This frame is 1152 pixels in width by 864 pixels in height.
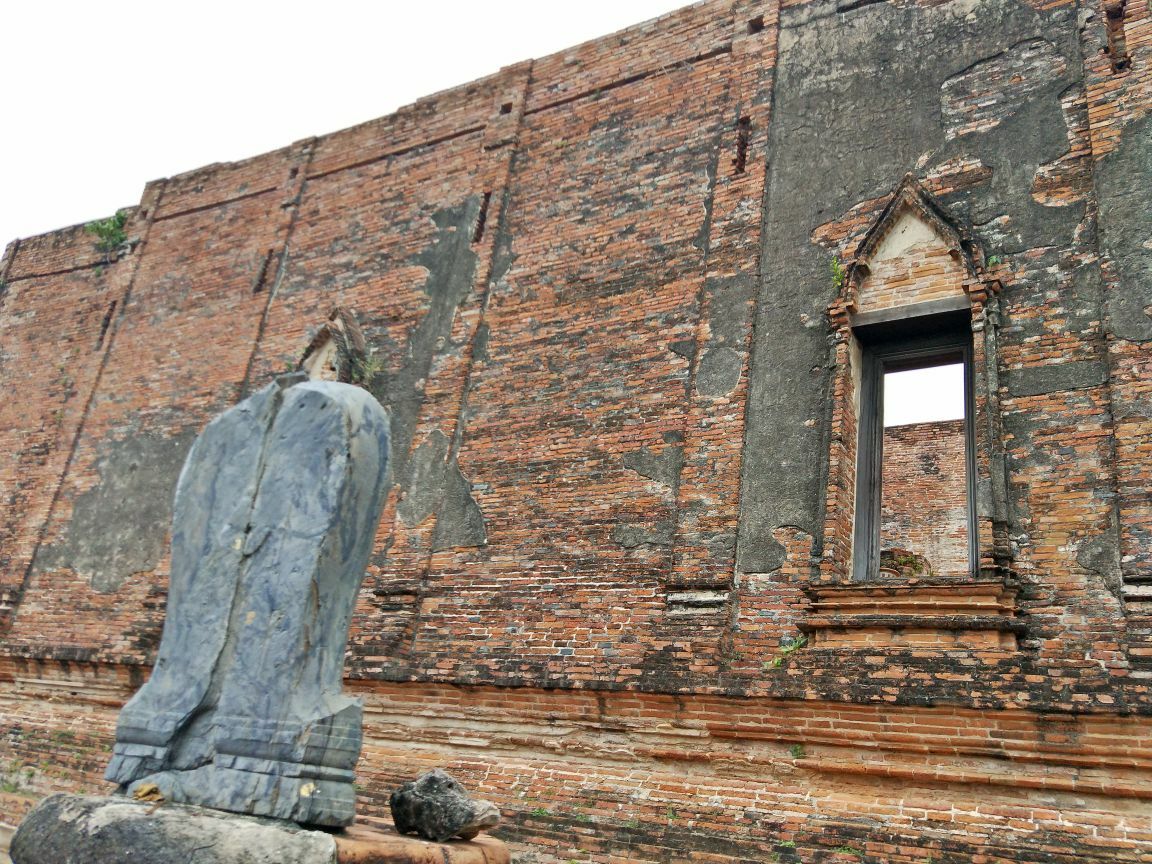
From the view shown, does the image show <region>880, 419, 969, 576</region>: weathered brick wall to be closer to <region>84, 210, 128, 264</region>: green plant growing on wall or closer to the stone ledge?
the stone ledge

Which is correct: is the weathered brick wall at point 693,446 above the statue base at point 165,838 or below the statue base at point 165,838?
above

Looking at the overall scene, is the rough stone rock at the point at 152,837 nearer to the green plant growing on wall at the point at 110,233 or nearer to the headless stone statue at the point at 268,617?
the headless stone statue at the point at 268,617

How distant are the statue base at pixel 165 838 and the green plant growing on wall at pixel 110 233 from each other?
33.0 feet

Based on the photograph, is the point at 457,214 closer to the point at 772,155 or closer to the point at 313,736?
the point at 772,155

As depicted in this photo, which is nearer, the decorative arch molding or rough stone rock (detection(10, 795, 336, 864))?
rough stone rock (detection(10, 795, 336, 864))

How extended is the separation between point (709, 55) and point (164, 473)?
6517 millimetres

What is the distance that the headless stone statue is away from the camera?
3.35 m

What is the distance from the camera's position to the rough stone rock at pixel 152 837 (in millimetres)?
2941

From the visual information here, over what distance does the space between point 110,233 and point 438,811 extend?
10.3 m

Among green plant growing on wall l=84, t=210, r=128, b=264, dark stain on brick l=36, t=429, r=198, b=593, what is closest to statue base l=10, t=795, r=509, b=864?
dark stain on brick l=36, t=429, r=198, b=593

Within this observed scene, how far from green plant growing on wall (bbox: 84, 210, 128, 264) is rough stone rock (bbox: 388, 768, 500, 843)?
32.6 feet

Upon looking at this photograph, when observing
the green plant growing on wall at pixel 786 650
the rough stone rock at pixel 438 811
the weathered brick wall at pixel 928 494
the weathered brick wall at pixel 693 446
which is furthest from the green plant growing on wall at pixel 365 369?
the weathered brick wall at pixel 928 494

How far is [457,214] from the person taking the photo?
363 inches

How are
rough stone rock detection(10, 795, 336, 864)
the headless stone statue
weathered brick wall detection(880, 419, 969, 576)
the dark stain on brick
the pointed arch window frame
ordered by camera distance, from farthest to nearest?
weathered brick wall detection(880, 419, 969, 576), the dark stain on brick, the pointed arch window frame, the headless stone statue, rough stone rock detection(10, 795, 336, 864)
